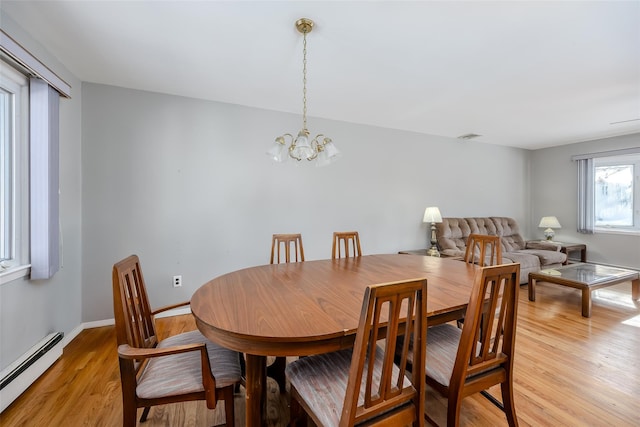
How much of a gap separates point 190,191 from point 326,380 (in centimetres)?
252

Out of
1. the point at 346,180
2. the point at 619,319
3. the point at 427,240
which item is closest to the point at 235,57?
the point at 346,180

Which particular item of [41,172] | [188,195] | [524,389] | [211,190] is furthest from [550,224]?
[41,172]

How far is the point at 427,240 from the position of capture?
4.59m

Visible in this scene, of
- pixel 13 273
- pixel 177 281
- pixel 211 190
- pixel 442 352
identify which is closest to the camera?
pixel 442 352

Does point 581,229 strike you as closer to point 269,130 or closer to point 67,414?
point 269,130

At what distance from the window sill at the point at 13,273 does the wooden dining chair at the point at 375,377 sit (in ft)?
6.14

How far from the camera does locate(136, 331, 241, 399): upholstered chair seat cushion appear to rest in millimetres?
1166

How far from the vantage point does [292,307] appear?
1.31 metres

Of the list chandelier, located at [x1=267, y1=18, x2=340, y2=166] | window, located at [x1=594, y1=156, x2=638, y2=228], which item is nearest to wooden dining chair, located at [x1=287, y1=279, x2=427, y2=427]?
chandelier, located at [x1=267, y1=18, x2=340, y2=166]

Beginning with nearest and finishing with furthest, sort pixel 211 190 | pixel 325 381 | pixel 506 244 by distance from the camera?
pixel 325 381, pixel 211 190, pixel 506 244

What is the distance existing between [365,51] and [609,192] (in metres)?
5.64

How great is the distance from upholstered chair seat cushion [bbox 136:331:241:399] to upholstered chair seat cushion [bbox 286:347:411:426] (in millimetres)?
293

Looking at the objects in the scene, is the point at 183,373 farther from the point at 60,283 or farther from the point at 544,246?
the point at 544,246

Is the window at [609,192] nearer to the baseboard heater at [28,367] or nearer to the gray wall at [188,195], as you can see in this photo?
the gray wall at [188,195]
